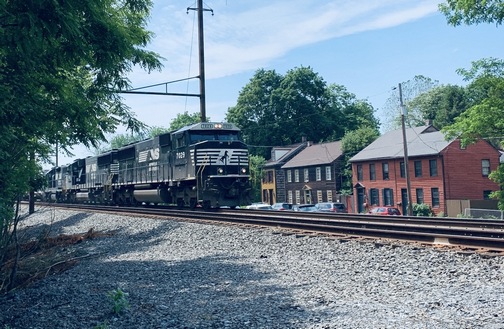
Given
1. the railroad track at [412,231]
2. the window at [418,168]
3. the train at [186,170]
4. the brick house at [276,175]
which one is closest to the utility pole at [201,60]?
the train at [186,170]

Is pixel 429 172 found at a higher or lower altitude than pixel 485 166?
lower

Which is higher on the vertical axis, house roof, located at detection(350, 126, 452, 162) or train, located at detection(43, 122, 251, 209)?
house roof, located at detection(350, 126, 452, 162)

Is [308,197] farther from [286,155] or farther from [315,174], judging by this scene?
[286,155]

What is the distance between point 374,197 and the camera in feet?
158

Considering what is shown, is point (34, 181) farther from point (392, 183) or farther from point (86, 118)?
point (392, 183)

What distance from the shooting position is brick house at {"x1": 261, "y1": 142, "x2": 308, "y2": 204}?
202ft

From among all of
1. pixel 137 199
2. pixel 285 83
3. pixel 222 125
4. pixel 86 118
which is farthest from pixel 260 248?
pixel 285 83

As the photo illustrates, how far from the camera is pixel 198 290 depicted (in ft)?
25.5

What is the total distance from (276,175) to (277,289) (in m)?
54.7

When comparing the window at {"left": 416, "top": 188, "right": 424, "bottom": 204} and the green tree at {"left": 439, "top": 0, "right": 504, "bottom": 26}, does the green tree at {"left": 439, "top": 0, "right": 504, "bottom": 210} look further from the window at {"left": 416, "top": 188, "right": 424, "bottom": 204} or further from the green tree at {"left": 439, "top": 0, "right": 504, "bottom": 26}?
the window at {"left": 416, "top": 188, "right": 424, "bottom": 204}

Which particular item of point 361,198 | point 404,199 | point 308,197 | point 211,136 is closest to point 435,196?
point 404,199

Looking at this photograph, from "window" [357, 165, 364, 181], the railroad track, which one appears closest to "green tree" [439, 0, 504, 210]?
the railroad track

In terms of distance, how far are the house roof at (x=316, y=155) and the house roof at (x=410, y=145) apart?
5.07m

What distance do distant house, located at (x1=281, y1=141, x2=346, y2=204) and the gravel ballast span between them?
1660 inches
